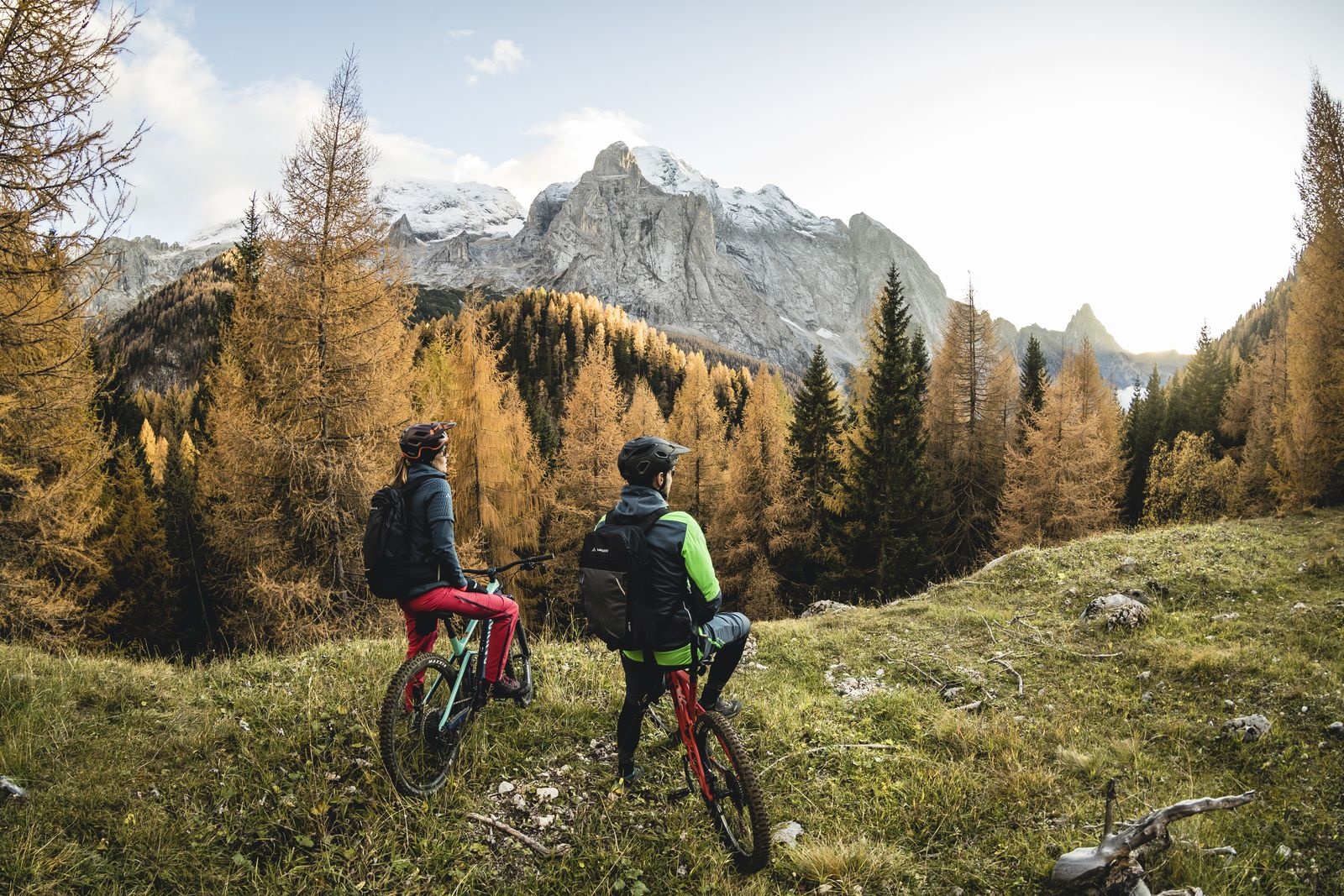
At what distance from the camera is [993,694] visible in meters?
7.60

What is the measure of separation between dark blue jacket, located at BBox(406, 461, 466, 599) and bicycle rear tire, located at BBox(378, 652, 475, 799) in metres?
0.60

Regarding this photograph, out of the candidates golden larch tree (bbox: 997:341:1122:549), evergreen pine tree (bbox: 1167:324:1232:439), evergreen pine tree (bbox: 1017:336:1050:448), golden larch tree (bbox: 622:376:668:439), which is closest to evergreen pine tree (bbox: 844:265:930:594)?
golden larch tree (bbox: 997:341:1122:549)

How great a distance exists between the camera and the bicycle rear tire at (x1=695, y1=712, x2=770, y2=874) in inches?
148

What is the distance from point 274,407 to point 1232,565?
19.0 meters

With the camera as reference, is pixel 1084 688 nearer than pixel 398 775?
No

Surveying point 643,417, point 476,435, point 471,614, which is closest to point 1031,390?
point 643,417

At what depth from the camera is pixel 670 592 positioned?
3.90 m

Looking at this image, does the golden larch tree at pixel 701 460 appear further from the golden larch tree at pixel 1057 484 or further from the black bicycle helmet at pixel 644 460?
the black bicycle helmet at pixel 644 460

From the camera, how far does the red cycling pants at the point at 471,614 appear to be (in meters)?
4.46

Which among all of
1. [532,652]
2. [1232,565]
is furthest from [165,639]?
[1232,565]

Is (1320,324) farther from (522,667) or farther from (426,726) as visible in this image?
(426,726)

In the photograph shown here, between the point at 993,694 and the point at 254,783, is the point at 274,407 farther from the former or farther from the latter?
the point at 993,694

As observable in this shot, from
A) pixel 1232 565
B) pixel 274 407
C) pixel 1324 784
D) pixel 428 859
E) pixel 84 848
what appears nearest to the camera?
pixel 84 848

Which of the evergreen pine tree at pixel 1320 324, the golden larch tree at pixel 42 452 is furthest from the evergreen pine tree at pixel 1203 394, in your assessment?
the golden larch tree at pixel 42 452
